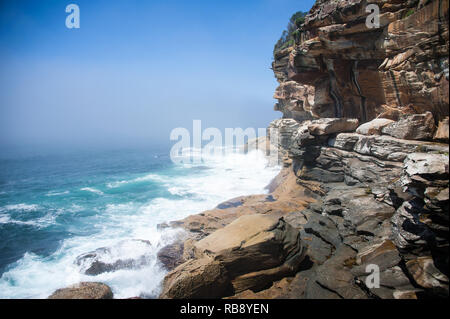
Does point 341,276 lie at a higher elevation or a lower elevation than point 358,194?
lower

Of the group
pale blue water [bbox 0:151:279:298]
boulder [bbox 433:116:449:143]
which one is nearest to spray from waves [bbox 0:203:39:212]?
pale blue water [bbox 0:151:279:298]

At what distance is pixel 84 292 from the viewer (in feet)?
33.0

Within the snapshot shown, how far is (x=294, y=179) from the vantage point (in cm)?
2359

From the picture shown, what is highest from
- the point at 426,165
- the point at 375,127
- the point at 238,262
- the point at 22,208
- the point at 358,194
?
the point at 375,127

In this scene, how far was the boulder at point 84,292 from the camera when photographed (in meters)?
9.70

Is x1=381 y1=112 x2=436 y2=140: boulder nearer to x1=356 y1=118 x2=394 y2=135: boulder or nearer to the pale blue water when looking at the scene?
x1=356 y1=118 x2=394 y2=135: boulder

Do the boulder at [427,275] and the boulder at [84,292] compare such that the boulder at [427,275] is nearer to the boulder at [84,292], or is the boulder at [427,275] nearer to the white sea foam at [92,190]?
the boulder at [84,292]

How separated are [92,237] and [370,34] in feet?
87.9

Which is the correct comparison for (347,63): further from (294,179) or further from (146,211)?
(146,211)

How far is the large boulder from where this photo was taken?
28.8 ft

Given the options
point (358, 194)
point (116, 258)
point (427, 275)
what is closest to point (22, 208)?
point (116, 258)

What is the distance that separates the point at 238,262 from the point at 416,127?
1203 centimetres

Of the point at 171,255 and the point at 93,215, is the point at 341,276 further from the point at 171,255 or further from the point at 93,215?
the point at 93,215

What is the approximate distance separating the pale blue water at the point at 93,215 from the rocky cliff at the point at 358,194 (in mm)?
3333
